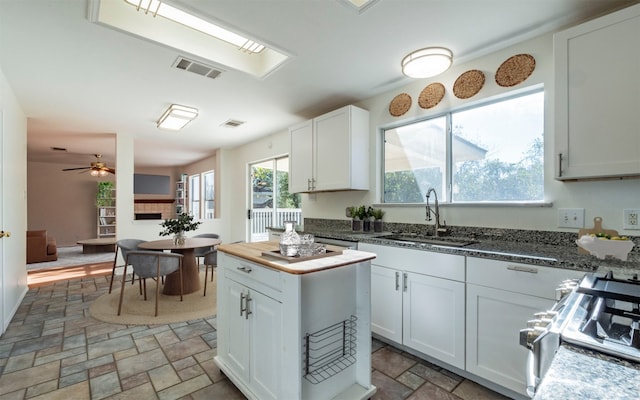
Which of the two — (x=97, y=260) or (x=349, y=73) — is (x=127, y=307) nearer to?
(x=349, y=73)

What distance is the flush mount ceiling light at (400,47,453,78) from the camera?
2150mm

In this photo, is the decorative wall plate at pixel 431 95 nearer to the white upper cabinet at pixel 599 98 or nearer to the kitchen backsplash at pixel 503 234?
the white upper cabinet at pixel 599 98

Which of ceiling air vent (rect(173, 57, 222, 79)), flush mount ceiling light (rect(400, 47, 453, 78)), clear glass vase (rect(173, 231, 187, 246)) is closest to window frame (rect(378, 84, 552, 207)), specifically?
flush mount ceiling light (rect(400, 47, 453, 78))

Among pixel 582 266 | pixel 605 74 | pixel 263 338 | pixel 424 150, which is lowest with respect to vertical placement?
pixel 263 338

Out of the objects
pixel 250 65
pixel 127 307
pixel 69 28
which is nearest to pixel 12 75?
pixel 69 28

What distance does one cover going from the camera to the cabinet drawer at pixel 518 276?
1.52 m

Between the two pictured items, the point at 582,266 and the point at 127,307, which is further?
the point at 127,307

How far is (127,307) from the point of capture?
10.7ft

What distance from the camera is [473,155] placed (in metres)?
2.53

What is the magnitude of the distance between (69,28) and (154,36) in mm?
524

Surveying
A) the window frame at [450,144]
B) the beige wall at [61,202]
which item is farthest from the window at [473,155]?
the beige wall at [61,202]

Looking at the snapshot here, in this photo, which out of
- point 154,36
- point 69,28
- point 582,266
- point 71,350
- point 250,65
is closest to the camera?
point 582,266

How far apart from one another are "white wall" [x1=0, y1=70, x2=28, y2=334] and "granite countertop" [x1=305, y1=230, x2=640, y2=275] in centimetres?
338

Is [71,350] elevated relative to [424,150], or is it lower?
lower
